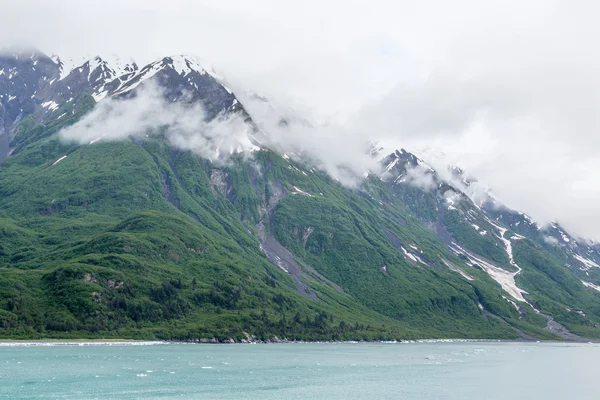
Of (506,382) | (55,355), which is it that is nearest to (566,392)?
(506,382)

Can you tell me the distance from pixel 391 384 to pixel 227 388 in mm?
35217

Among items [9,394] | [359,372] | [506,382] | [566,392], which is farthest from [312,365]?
[9,394]

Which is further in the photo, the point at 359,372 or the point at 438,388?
the point at 359,372

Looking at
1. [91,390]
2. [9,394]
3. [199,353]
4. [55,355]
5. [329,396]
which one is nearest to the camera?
[9,394]

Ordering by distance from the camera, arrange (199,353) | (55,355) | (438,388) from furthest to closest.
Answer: (199,353), (55,355), (438,388)

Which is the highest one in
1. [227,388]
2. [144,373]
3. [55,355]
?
[227,388]

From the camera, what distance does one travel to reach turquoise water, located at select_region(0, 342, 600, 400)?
10919cm

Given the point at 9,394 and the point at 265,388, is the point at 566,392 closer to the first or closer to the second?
the point at 265,388

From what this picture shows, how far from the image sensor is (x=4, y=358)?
497ft

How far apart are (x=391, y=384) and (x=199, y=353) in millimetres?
75882

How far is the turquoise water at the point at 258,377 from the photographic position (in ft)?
358

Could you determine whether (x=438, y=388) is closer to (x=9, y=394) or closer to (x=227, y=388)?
(x=227, y=388)

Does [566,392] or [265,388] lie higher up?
[566,392]

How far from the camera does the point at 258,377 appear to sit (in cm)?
13275
